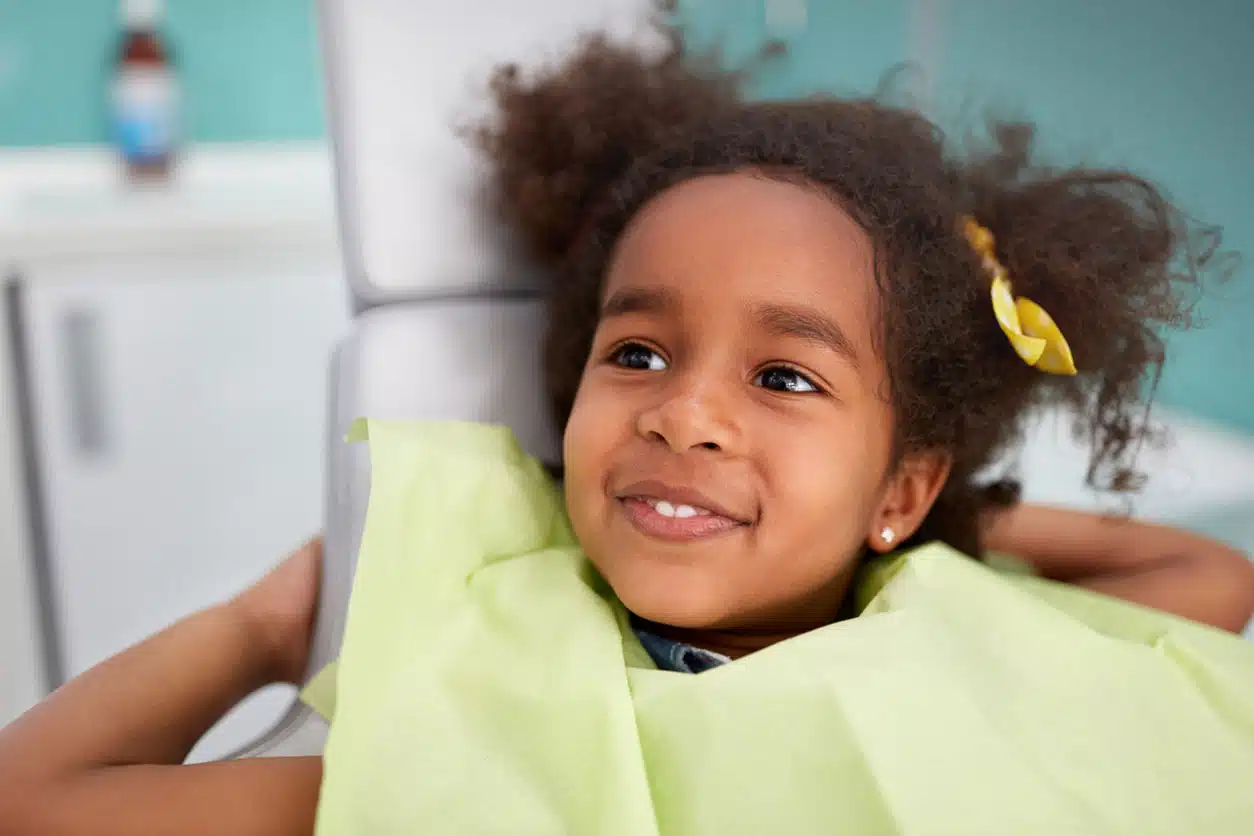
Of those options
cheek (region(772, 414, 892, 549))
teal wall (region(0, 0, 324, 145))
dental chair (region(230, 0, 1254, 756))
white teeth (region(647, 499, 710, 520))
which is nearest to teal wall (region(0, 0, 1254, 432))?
teal wall (region(0, 0, 324, 145))

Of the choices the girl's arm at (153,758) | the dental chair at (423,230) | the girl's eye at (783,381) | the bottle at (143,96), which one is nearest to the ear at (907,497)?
the girl's eye at (783,381)

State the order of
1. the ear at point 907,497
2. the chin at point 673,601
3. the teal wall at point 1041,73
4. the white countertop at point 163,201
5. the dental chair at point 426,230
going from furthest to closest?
the white countertop at point 163,201, the teal wall at point 1041,73, the dental chair at point 426,230, the ear at point 907,497, the chin at point 673,601

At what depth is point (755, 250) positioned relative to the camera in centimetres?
70

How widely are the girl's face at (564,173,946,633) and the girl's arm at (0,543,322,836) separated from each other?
0.75 feet

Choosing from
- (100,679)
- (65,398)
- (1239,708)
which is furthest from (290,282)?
(1239,708)

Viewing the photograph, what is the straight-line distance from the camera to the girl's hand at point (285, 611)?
0.79m

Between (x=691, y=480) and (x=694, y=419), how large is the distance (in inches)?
1.4

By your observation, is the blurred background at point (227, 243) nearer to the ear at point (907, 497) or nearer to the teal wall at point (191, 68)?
the teal wall at point (191, 68)

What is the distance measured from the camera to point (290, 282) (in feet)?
5.22

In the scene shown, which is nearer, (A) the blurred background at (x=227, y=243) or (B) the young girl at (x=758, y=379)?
(B) the young girl at (x=758, y=379)

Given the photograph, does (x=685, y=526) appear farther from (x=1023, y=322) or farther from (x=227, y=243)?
(x=227, y=243)

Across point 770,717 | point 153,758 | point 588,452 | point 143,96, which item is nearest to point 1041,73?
point 588,452

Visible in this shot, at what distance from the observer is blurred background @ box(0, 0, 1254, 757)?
3.76 feet

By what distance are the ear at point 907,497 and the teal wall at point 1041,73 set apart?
0.96 ft
